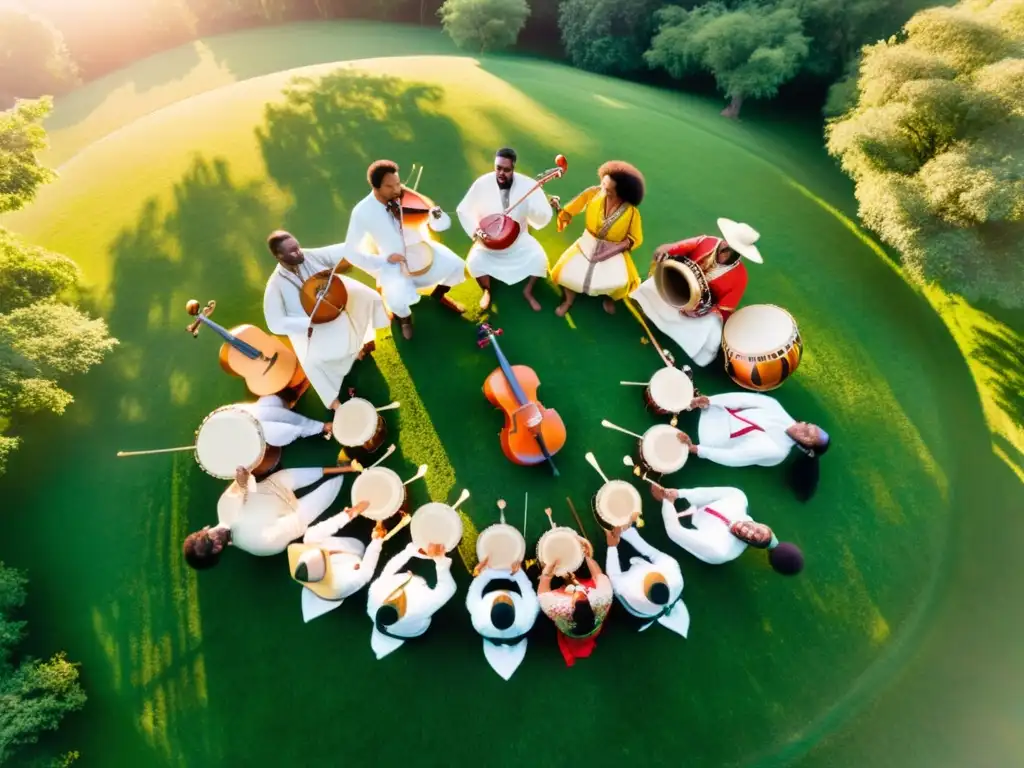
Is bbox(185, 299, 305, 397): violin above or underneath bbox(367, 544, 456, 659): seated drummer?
above

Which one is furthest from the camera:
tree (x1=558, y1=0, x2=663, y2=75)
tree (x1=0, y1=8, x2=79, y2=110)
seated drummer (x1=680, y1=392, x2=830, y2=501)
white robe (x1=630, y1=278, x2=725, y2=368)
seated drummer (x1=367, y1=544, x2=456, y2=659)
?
tree (x1=0, y1=8, x2=79, y2=110)

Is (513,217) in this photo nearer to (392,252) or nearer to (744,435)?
(392,252)

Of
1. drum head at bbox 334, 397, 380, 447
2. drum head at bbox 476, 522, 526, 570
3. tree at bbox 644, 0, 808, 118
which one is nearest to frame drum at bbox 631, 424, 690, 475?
drum head at bbox 476, 522, 526, 570

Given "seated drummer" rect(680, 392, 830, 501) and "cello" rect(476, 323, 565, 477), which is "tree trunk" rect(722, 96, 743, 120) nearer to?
"seated drummer" rect(680, 392, 830, 501)

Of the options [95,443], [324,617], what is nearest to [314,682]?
[324,617]

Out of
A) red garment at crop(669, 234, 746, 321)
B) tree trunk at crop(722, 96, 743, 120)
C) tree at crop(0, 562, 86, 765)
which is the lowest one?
tree at crop(0, 562, 86, 765)

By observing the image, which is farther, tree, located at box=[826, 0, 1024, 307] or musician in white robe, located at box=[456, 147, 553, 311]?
tree, located at box=[826, 0, 1024, 307]

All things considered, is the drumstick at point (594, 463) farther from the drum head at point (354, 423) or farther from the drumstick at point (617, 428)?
the drum head at point (354, 423)

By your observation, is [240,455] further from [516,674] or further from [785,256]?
[785,256]
